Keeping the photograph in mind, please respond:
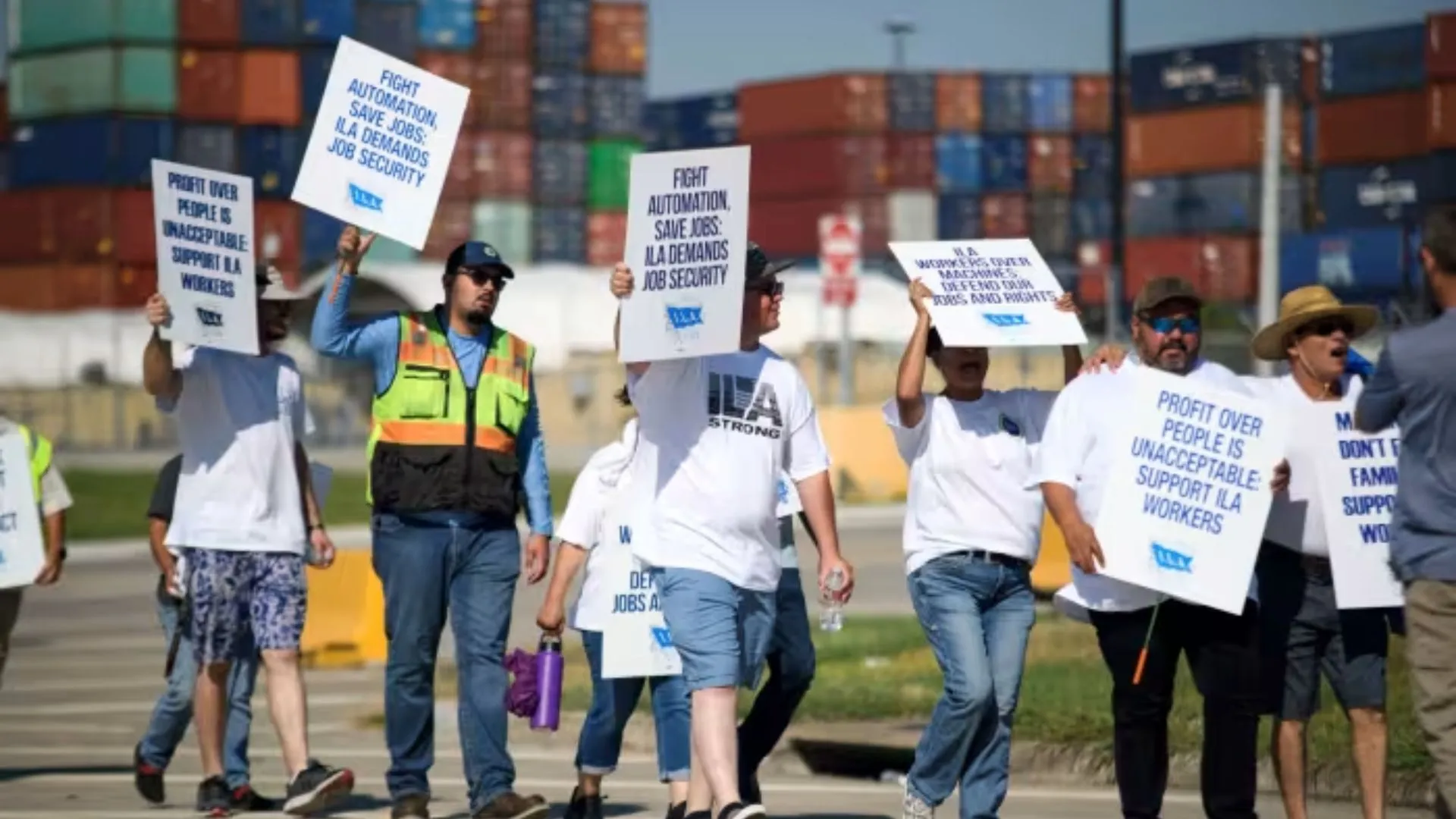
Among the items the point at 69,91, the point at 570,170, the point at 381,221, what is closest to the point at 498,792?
the point at 381,221

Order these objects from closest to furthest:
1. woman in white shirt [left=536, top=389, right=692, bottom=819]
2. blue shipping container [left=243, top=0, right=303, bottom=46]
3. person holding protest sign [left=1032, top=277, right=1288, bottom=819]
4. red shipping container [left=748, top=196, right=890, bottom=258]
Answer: person holding protest sign [left=1032, top=277, right=1288, bottom=819] < woman in white shirt [left=536, top=389, right=692, bottom=819] < blue shipping container [left=243, top=0, right=303, bottom=46] < red shipping container [left=748, top=196, right=890, bottom=258]

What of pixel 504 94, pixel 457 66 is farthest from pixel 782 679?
pixel 504 94

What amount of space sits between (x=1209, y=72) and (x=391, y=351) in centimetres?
5947

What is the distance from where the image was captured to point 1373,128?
190 ft

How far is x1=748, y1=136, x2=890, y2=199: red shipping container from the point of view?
93938 mm

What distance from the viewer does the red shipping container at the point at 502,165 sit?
8731 centimetres

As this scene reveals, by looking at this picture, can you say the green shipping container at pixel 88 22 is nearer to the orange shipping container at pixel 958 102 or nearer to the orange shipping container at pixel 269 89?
the orange shipping container at pixel 269 89

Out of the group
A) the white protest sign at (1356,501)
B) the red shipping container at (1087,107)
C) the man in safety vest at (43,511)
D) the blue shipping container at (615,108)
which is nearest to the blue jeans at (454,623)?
the man in safety vest at (43,511)

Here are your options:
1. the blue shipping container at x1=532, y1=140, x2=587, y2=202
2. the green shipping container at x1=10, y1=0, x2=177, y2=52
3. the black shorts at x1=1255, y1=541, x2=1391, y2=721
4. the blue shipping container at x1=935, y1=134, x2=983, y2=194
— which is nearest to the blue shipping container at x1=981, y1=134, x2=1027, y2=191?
the blue shipping container at x1=935, y1=134, x2=983, y2=194

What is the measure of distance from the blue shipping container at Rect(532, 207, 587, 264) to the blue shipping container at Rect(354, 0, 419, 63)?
8.30 metres

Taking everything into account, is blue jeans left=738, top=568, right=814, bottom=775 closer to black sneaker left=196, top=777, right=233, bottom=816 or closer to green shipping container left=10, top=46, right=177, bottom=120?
black sneaker left=196, top=777, right=233, bottom=816

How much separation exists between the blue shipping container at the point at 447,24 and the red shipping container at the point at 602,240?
7.90 meters

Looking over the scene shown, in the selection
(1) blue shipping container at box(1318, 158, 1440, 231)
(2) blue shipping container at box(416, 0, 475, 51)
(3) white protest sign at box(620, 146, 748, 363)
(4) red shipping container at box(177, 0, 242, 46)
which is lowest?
(3) white protest sign at box(620, 146, 748, 363)

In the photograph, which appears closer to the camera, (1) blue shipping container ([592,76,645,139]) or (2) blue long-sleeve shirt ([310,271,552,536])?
(2) blue long-sleeve shirt ([310,271,552,536])
